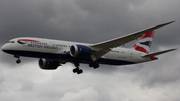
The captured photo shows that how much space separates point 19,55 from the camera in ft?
161

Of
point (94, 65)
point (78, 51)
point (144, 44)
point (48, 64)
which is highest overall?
point (144, 44)

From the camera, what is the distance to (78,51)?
4997cm

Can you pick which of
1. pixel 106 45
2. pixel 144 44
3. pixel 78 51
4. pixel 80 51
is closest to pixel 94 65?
pixel 106 45

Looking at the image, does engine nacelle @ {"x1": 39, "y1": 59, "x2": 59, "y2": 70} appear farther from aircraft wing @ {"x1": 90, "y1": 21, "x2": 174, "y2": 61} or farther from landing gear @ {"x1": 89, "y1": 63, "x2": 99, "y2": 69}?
aircraft wing @ {"x1": 90, "y1": 21, "x2": 174, "y2": 61}

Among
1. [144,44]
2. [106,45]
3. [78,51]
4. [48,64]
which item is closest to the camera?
[78,51]

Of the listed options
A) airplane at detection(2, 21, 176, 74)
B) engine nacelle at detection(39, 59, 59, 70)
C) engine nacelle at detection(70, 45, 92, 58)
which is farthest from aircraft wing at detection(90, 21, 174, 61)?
engine nacelle at detection(39, 59, 59, 70)

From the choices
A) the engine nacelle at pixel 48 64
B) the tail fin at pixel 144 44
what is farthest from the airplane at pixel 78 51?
the tail fin at pixel 144 44

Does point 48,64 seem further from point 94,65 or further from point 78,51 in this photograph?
point 78,51

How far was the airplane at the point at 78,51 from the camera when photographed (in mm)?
48719

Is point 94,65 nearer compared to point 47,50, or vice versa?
point 47,50

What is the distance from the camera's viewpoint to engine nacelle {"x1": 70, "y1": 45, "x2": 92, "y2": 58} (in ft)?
164

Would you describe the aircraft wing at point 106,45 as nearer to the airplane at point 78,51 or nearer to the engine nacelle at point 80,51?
the airplane at point 78,51

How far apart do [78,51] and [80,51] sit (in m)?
0.40

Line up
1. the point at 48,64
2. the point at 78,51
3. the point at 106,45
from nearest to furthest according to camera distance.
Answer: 1. the point at 78,51
2. the point at 106,45
3. the point at 48,64
